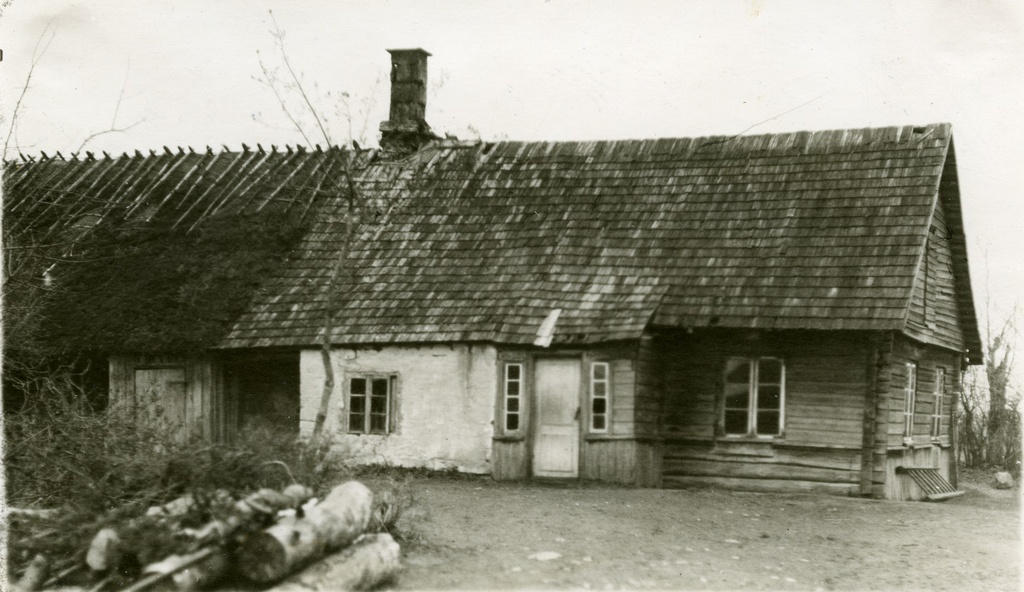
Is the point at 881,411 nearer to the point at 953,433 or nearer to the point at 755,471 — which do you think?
the point at 755,471

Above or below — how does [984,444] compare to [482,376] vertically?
below

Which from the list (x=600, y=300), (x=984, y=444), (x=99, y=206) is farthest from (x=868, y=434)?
(x=99, y=206)

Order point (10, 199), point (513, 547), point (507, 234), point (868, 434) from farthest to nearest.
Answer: point (10, 199)
point (507, 234)
point (868, 434)
point (513, 547)

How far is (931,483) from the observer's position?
59.6 feet

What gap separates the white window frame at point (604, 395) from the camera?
54.5 feet

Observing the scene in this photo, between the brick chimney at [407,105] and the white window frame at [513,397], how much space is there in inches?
241

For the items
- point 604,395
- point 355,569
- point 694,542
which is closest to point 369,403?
point 604,395

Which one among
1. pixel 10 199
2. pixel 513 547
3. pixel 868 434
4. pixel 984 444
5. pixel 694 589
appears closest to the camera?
pixel 694 589

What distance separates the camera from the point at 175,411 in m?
18.8

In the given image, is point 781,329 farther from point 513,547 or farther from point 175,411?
point 175,411

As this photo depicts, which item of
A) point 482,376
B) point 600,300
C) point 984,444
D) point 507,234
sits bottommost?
point 984,444

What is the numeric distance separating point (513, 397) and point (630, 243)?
3.22 m

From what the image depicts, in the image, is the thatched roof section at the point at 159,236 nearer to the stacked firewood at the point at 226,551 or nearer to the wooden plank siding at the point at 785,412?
the wooden plank siding at the point at 785,412

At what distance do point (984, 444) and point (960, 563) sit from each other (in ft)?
50.0
